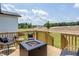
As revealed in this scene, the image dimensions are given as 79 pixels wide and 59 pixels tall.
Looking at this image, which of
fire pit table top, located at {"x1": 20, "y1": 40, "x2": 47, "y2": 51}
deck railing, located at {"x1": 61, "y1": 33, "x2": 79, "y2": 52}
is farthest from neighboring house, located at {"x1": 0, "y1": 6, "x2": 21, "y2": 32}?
deck railing, located at {"x1": 61, "y1": 33, "x2": 79, "y2": 52}

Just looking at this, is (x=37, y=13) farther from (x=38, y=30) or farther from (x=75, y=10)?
(x=75, y=10)

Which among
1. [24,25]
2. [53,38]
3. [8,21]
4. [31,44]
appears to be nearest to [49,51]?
[53,38]

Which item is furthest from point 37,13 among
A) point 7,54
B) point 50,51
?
point 7,54

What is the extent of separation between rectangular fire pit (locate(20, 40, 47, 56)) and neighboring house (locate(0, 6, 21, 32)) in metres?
0.36

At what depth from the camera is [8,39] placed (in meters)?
3.32

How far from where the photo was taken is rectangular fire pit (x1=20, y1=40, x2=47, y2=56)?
3.28m

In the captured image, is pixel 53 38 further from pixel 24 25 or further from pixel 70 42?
pixel 24 25

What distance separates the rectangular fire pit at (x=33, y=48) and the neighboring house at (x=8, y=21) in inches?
14.3

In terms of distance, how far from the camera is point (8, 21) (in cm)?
333

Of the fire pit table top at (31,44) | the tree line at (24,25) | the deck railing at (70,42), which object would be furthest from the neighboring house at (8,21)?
the deck railing at (70,42)

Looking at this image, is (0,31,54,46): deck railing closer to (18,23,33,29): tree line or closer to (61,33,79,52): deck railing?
(18,23,33,29): tree line

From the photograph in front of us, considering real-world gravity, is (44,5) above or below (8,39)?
above

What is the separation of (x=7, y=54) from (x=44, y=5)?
1.19 metres

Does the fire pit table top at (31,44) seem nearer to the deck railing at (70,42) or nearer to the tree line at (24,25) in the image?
the tree line at (24,25)
